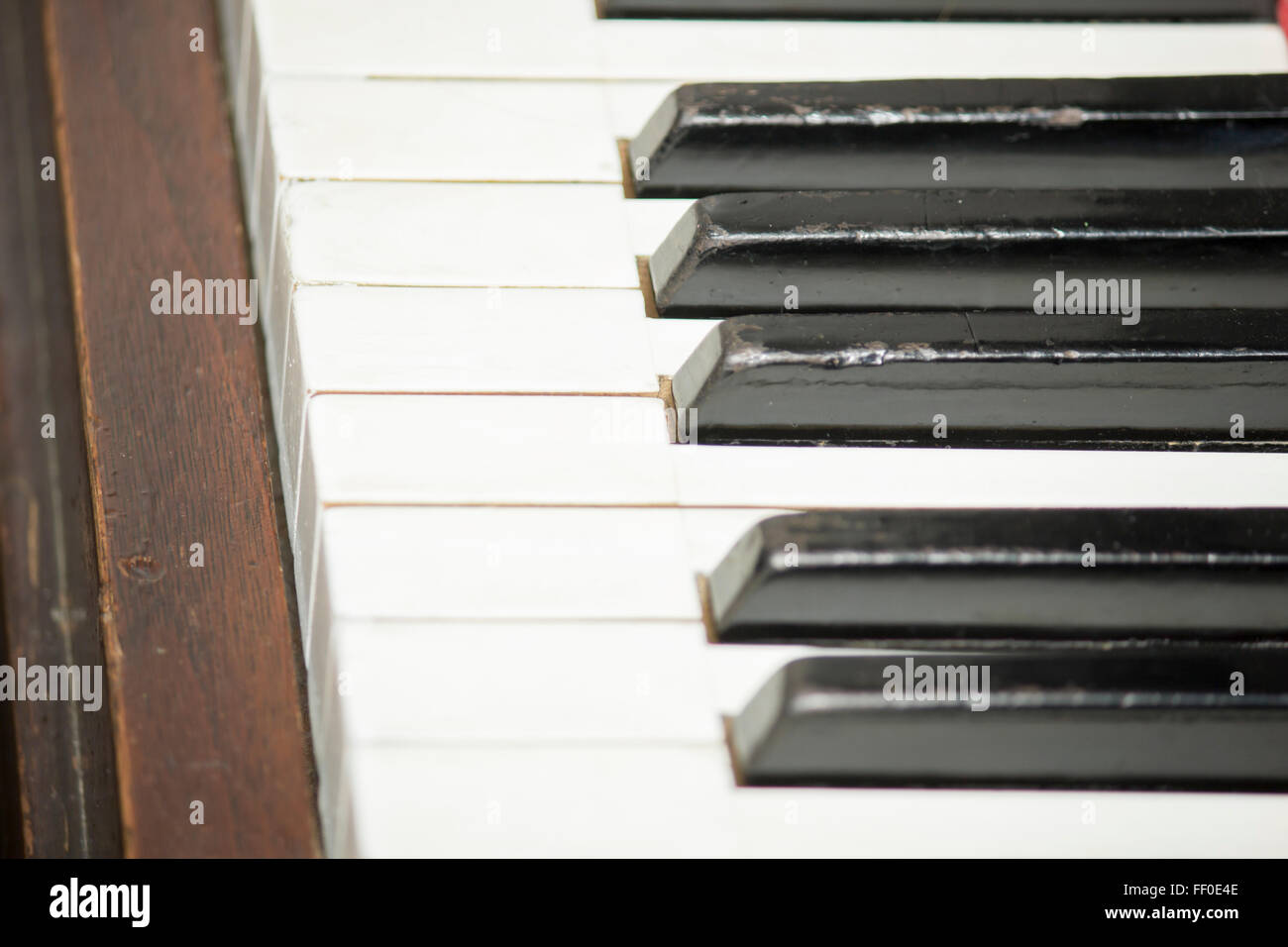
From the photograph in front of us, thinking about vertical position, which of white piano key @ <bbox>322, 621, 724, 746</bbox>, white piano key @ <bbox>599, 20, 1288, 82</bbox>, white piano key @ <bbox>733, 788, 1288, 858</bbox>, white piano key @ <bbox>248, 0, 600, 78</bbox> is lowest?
white piano key @ <bbox>733, 788, 1288, 858</bbox>

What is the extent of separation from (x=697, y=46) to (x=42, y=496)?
0.79 metres

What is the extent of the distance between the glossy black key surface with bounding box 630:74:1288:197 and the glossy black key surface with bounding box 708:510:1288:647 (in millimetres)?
406

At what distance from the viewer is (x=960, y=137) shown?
4.58 ft

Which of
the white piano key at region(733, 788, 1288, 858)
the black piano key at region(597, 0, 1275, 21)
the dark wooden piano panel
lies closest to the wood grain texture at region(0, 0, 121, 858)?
the dark wooden piano panel

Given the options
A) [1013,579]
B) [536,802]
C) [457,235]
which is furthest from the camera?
[457,235]

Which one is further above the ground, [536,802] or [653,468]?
[653,468]

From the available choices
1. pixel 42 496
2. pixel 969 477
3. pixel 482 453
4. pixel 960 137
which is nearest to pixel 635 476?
pixel 482 453

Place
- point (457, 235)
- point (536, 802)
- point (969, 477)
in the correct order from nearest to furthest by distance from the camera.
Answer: point (536, 802), point (969, 477), point (457, 235)

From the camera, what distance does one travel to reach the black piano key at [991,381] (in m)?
1.22

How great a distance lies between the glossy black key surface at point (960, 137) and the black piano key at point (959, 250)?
2.5 inches

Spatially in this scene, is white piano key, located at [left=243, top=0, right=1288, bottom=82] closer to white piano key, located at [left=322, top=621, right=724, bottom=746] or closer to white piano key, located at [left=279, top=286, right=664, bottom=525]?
white piano key, located at [left=279, top=286, right=664, bottom=525]

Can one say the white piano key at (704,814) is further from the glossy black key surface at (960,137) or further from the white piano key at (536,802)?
the glossy black key surface at (960,137)

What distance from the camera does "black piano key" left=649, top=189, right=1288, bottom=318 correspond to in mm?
1298

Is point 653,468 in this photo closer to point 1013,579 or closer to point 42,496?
point 1013,579
